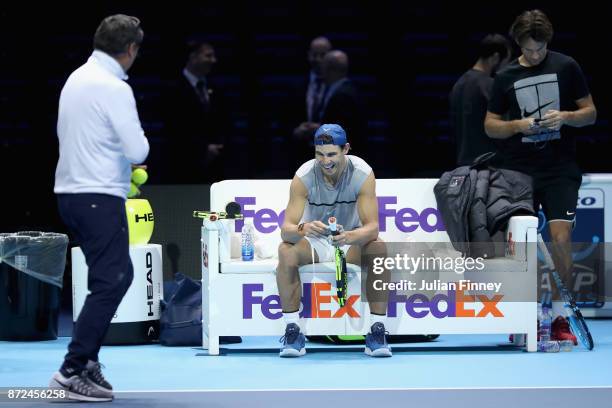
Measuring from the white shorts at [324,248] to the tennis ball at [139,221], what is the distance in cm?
121

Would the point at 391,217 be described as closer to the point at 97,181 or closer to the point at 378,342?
the point at 378,342

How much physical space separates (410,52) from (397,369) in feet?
18.7

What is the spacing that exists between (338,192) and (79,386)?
2221mm

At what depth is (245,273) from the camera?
6859 mm

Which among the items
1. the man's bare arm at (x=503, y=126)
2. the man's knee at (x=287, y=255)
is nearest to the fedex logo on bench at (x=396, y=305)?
the man's knee at (x=287, y=255)

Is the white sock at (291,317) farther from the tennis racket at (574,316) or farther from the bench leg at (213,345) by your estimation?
the tennis racket at (574,316)

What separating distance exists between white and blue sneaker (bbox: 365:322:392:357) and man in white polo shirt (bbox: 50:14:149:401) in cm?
196

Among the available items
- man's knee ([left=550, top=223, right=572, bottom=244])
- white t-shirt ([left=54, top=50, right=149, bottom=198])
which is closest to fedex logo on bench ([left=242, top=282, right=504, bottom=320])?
man's knee ([left=550, top=223, right=572, bottom=244])

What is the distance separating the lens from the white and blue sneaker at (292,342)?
21.9 feet

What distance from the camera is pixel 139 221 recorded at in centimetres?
738

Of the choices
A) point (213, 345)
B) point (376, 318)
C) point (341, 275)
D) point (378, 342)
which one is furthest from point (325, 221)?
point (213, 345)

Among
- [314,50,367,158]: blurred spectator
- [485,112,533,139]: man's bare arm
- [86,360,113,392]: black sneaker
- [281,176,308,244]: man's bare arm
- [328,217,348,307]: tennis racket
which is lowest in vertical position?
[86,360,113,392]: black sneaker

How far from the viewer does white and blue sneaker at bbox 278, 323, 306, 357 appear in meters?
6.67

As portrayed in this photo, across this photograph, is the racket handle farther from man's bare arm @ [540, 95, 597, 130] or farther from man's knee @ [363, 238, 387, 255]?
man's bare arm @ [540, 95, 597, 130]
